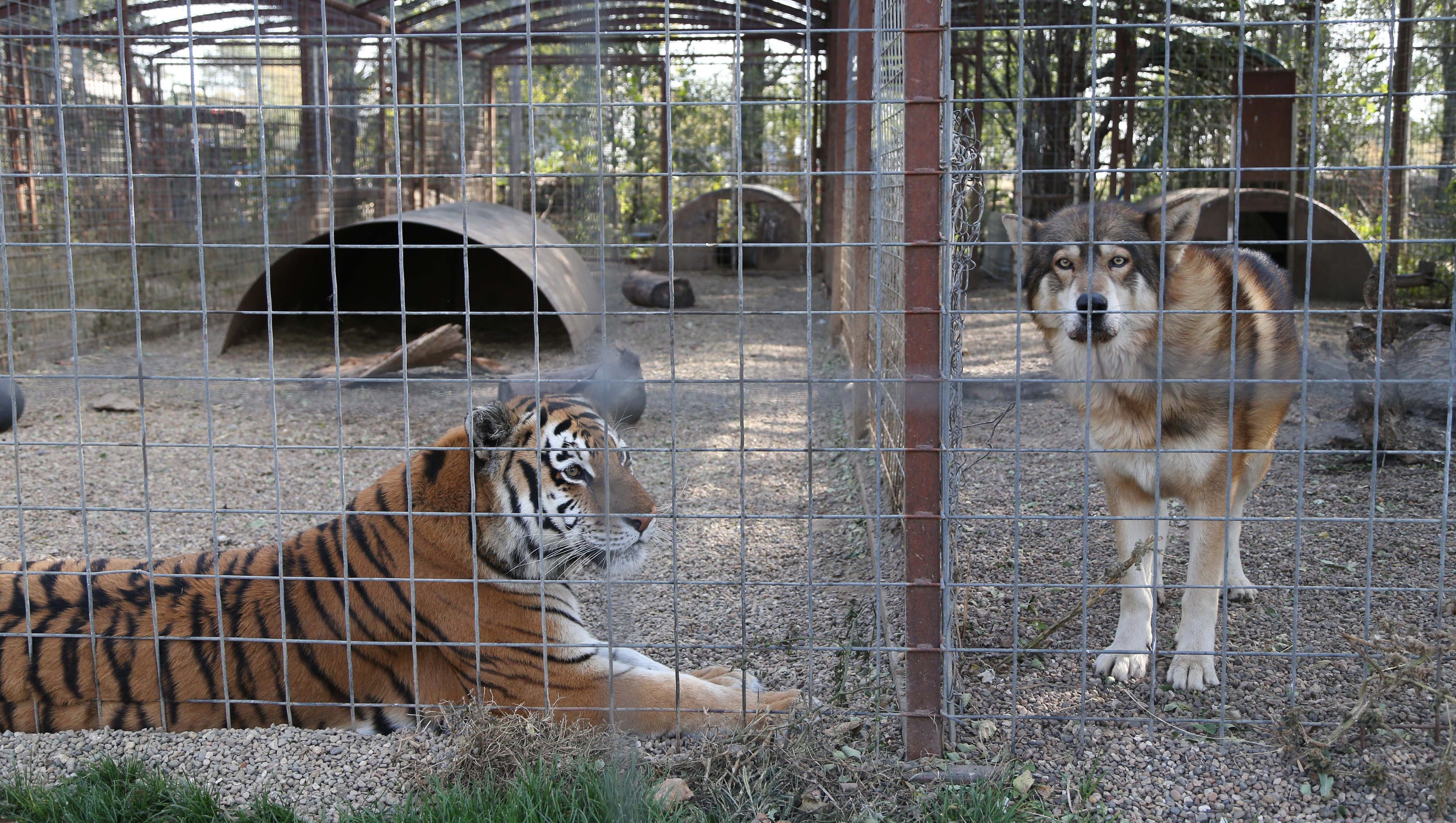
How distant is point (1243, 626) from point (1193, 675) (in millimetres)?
559

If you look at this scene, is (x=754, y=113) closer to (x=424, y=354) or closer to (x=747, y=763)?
(x=424, y=354)

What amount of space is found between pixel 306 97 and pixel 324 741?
10.4 metres

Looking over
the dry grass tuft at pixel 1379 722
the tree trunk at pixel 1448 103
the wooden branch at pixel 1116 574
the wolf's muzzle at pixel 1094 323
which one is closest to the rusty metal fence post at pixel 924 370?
the wooden branch at pixel 1116 574

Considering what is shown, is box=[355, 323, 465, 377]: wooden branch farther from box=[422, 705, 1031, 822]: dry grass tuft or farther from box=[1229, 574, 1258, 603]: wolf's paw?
box=[1229, 574, 1258, 603]: wolf's paw

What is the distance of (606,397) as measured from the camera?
3064 mm

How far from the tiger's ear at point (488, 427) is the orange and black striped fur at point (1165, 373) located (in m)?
1.69

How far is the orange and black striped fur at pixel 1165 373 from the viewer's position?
3303 mm

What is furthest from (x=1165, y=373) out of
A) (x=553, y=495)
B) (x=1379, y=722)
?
(x=553, y=495)

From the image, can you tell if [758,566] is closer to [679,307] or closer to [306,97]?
[679,307]

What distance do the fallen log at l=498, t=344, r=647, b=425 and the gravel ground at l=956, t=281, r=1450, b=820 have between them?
1.15 meters

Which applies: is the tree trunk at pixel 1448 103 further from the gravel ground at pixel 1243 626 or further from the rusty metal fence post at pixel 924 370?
the rusty metal fence post at pixel 924 370

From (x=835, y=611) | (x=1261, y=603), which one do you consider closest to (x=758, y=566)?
(x=835, y=611)

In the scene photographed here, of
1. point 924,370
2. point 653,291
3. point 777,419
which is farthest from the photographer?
point 653,291

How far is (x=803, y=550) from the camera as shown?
15.5 feet
